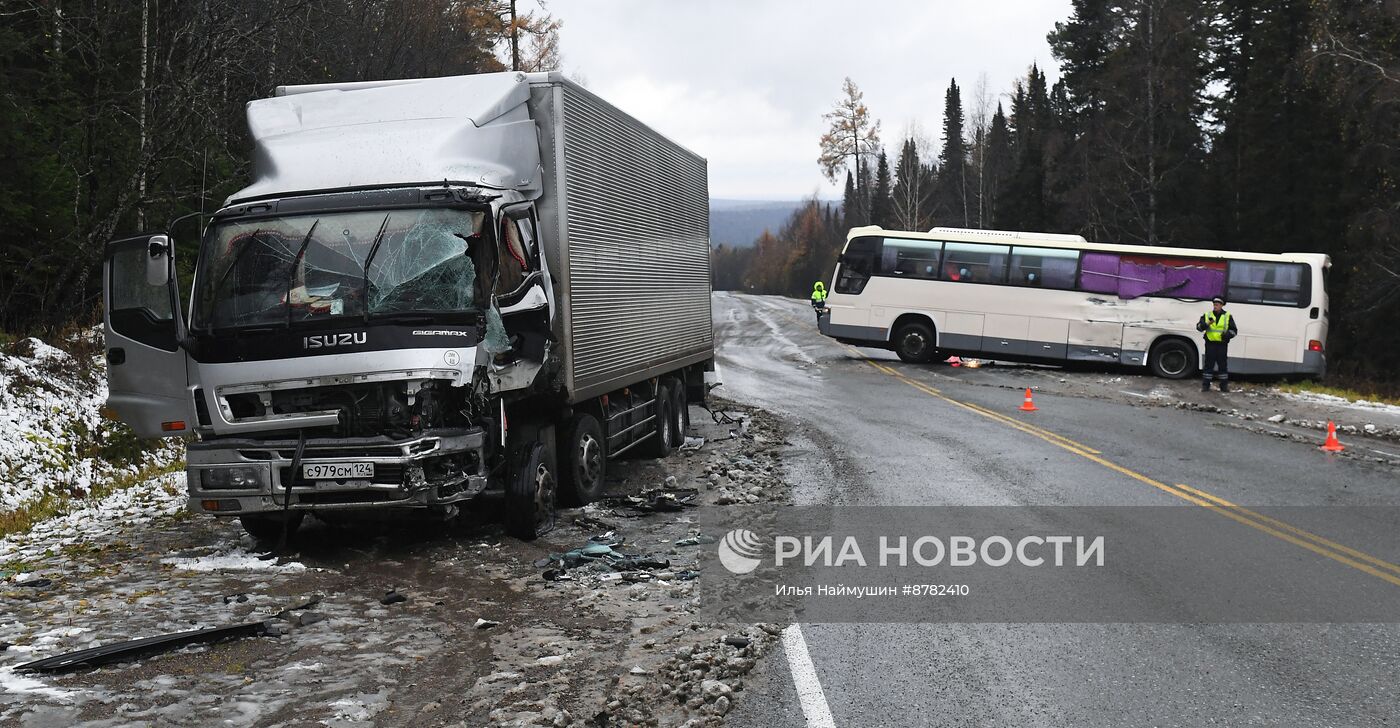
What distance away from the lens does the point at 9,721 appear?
15.4 ft

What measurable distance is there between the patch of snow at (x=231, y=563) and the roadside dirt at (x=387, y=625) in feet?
0.08

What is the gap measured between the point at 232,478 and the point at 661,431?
20.1 feet

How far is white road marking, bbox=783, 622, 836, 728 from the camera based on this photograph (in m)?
4.73

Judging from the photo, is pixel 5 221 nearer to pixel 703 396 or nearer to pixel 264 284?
pixel 264 284

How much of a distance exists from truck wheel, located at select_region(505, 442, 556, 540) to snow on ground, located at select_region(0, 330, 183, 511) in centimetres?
547

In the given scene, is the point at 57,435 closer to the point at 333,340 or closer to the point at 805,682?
the point at 333,340

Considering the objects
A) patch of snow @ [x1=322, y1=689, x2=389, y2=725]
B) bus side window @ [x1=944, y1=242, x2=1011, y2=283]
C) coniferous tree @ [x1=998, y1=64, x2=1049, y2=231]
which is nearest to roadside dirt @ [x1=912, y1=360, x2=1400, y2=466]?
bus side window @ [x1=944, y1=242, x2=1011, y2=283]

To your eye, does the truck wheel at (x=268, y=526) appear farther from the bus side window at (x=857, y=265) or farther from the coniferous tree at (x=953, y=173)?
the coniferous tree at (x=953, y=173)

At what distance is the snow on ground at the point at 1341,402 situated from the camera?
18.6 metres

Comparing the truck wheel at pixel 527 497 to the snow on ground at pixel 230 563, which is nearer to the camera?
the snow on ground at pixel 230 563

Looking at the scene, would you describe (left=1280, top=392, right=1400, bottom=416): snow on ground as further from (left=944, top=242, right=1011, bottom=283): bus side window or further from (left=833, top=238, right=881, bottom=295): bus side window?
(left=833, top=238, right=881, bottom=295): bus side window

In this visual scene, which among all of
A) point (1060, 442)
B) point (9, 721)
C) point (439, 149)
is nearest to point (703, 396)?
point (1060, 442)

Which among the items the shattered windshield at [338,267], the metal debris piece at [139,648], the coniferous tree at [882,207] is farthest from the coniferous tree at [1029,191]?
the metal debris piece at [139,648]

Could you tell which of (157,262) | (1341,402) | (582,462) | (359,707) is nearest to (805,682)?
(359,707)
